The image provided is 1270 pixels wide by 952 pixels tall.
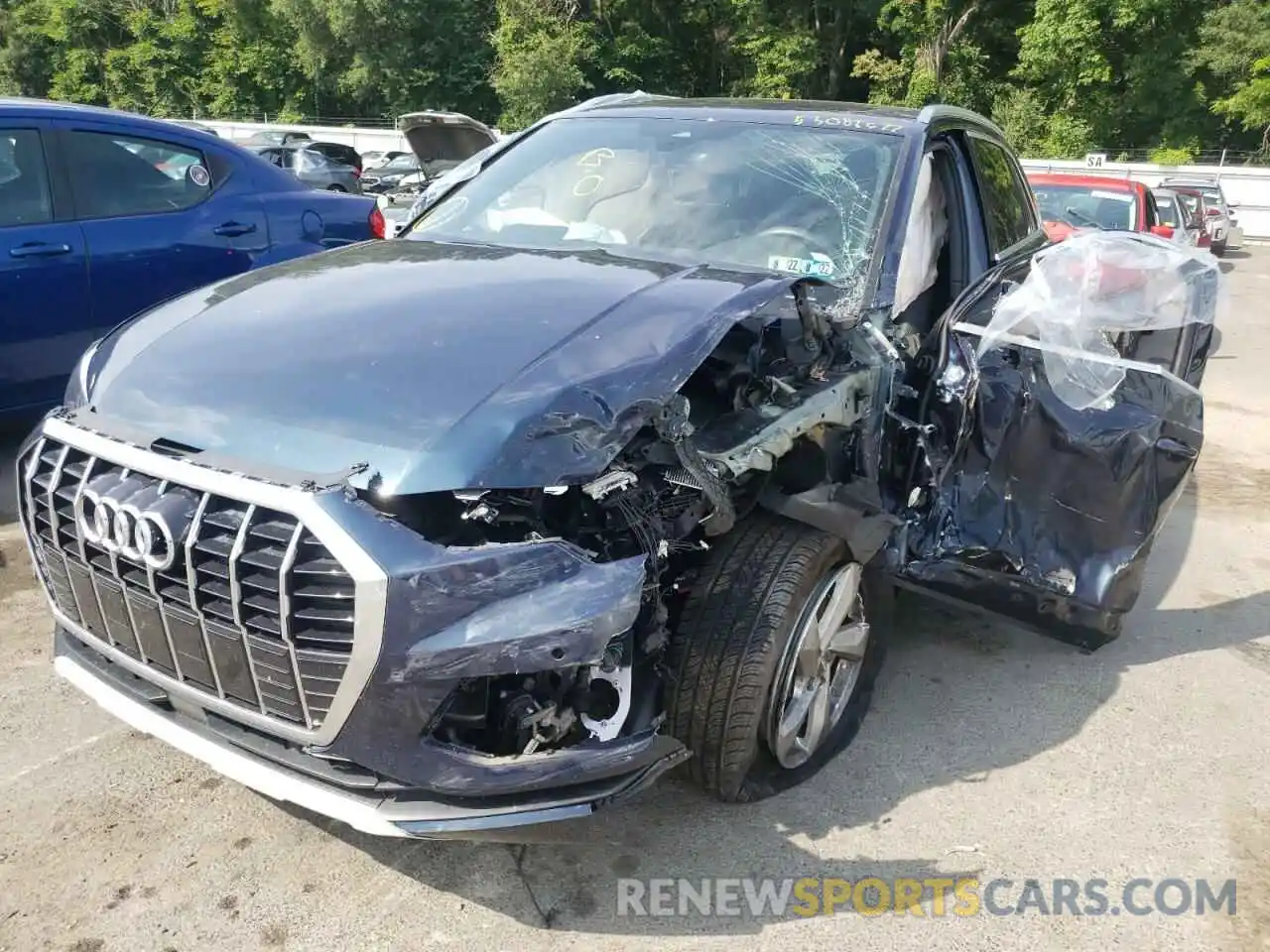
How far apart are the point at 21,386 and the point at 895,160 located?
4.21 meters

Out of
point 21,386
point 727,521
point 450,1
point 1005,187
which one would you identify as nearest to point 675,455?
point 727,521

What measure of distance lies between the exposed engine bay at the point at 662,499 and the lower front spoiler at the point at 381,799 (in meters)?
0.12

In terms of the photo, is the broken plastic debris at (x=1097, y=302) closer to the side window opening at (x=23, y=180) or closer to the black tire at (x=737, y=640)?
the black tire at (x=737, y=640)

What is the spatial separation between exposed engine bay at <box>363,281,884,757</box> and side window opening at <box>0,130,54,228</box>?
3.91 meters

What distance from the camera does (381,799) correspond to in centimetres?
211

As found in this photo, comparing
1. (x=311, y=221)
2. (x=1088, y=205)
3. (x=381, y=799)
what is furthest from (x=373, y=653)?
(x=1088, y=205)

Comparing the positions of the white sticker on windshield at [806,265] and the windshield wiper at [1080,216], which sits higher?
the white sticker on windshield at [806,265]

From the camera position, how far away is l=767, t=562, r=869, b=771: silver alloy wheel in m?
2.77

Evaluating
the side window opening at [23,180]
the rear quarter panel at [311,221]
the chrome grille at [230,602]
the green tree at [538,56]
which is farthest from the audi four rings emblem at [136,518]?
the green tree at [538,56]

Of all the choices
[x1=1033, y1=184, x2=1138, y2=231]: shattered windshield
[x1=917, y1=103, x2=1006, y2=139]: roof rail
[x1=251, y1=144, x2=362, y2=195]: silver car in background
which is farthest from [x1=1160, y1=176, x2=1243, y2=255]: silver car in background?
[x1=917, y1=103, x2=1006, y2=139]: roof rail

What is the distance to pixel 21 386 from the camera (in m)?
4.93

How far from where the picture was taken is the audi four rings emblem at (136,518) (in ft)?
6.97

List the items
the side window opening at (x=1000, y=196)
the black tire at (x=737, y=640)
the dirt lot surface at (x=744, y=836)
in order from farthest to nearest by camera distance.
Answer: the side window opening at (x=1000, y=196)
the black tire at (x=737, y=640)
the dirt lot surface at (x=744, y=836)

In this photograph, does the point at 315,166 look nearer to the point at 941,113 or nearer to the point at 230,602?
the point at 941,113
